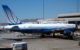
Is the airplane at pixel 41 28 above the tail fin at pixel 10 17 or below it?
below

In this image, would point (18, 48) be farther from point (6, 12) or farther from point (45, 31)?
point (6, 12)

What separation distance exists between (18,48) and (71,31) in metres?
37.1

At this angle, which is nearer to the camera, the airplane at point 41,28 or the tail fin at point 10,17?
the airplane at point 41,28

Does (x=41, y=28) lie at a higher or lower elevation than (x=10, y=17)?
lower

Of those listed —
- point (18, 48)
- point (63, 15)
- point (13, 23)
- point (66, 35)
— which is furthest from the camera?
point (63, 15)

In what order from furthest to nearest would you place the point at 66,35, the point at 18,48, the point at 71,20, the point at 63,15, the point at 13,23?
the point at 63,15, the point at 71,20, the point at 13,23, the point at 66,35, the point at 18,48

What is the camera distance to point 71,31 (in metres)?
48.8

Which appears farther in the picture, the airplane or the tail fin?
the tail fin

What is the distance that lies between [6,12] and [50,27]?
12298mm

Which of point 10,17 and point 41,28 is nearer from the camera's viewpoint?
point 41,28

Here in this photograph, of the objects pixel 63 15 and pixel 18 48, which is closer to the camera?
pixel 18 48

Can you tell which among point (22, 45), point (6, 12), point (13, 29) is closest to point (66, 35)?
point (13, 29)

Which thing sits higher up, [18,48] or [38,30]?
[18,48]

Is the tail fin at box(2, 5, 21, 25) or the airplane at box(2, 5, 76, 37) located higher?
the tail fin at box(2, 5, 21, 25)
